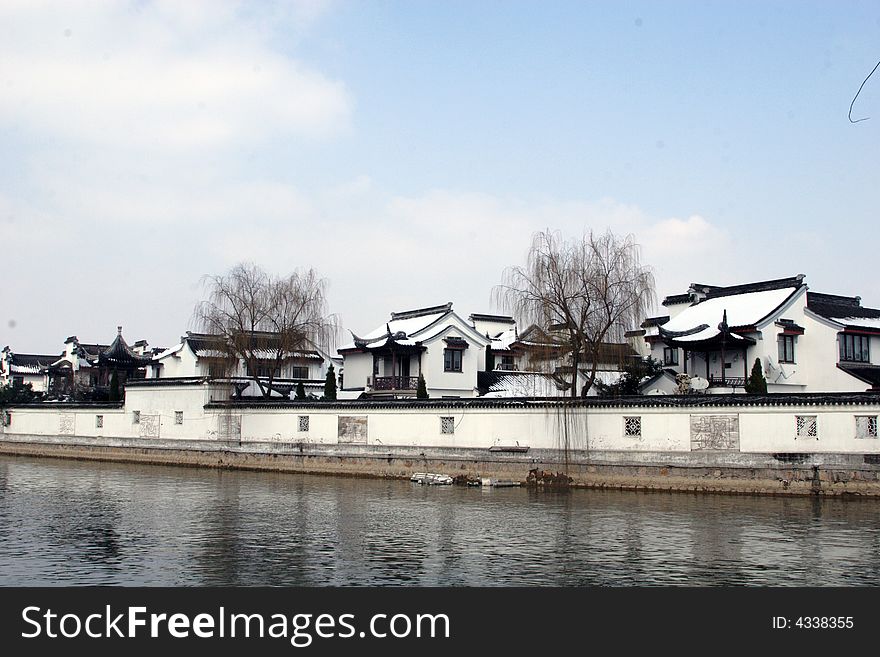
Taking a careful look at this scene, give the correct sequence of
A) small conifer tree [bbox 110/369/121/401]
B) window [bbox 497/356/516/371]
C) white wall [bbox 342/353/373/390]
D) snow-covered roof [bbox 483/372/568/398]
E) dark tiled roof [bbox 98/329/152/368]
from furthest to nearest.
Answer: dark tiled roof [bbox 98/329/152/368] → window [bbox 497/356/516/371] → small conifer tree [bbox 110/369/121/401] → white wall [bbox 342/353/373/390] → snow-covered roof [bbox 483/372/568/398]

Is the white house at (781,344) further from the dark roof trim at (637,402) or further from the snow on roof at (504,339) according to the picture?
the snow on roof at (504,339)

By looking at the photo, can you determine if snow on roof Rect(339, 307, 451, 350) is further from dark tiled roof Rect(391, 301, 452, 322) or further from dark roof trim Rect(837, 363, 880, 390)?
dark roof trim Rect(837, 363, 880, 390)

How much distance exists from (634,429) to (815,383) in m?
12.4

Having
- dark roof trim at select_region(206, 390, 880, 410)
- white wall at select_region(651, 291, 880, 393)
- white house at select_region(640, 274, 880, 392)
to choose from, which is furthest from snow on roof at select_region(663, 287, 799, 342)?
dark roof trim at select_region(206, 390, 880, 410)

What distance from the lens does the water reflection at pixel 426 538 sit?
14.1 meters

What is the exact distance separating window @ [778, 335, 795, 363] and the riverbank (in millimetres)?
11715

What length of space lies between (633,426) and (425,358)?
17.8m

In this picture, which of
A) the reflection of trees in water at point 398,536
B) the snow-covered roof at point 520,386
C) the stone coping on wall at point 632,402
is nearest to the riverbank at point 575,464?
the stone coping on wall at point 632,402

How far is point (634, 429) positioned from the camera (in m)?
28.0

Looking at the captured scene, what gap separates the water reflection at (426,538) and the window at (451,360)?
1712 cm

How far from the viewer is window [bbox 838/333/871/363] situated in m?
36.7

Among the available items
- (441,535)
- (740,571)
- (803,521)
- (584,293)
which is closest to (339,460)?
(584,293)
